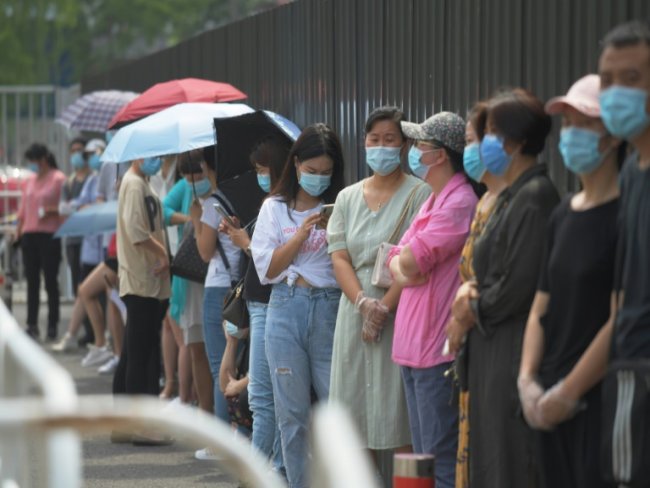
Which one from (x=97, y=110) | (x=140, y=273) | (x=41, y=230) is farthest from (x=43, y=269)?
(x=140, y=273)

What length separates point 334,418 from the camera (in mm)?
2842

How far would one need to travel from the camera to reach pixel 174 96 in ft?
37.6

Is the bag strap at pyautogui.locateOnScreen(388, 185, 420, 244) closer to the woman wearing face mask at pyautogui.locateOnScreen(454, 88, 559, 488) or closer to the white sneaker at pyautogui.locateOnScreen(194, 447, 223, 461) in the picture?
the woman wearing face mask at pyautogui.locateOnScreen(454, 88, 559, 488)

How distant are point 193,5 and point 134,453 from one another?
39.5m

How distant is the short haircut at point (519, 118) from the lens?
5906 mm

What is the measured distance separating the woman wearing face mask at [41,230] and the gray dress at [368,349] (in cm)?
1035

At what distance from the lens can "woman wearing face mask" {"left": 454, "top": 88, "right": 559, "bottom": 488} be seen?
582cm

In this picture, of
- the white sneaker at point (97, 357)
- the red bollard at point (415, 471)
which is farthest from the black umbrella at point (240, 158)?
the white sneaker at point (97, 357)

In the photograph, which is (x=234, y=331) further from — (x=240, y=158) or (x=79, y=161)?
(x=79, y=161)

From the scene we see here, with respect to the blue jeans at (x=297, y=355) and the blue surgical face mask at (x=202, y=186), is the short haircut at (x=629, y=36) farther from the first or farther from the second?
the blue surgical face mask at (x=202, y=186)

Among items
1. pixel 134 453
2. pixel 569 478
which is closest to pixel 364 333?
pixel 569 478

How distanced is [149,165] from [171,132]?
2.61 ft

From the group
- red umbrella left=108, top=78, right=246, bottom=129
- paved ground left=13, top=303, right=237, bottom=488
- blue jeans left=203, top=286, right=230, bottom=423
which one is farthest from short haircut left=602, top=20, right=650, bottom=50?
red umbrella left=108, top=78, right=246, bottom=129

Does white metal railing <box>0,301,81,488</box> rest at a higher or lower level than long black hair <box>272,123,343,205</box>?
lower
